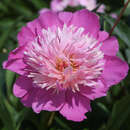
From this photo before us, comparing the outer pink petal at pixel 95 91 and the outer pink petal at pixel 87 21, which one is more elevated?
the outer pink petal at pixel 87 21

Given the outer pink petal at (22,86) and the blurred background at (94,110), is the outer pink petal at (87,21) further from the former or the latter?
the outer pink petal at (22,86)

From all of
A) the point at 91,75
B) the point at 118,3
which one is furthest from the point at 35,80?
the point at 118,3

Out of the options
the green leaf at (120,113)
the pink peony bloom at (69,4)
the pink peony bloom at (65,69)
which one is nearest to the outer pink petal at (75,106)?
the pink peony bloom at (65,69)

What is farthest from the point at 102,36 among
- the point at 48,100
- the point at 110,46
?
the point at 48,100

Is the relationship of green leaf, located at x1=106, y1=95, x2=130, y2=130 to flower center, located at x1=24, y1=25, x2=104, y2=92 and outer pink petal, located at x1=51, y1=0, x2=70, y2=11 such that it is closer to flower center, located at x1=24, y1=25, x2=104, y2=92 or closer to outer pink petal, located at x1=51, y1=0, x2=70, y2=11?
flower center, located at x1=24, y1=25, x2=104, y2=92

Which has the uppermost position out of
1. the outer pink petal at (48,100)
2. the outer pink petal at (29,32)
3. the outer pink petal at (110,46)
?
the outer pink petal at (29,32)

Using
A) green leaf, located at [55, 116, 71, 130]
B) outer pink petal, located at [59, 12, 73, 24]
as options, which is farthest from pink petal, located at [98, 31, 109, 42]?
green leaf, located at [55, 116, 71, 130]

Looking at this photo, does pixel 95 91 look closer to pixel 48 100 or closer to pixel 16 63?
pixel 48 100
